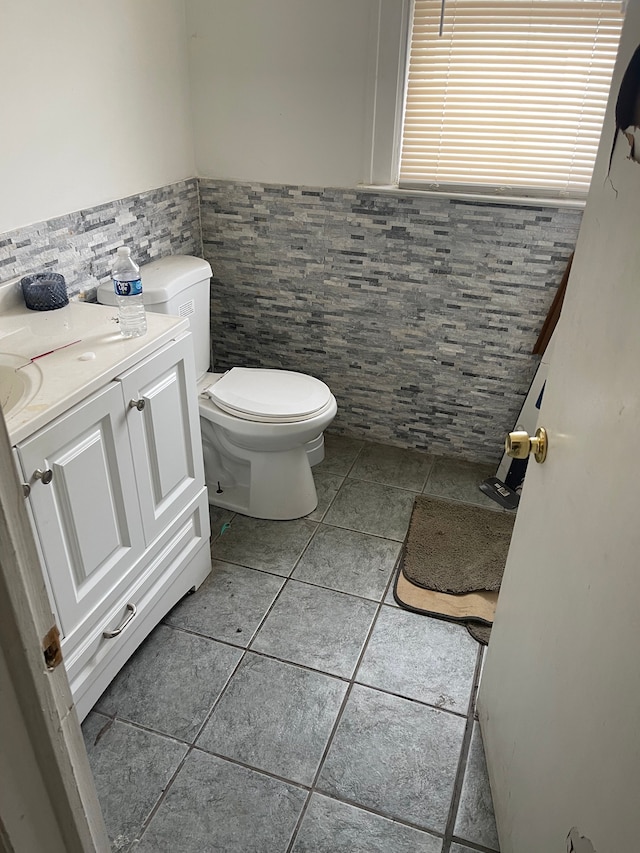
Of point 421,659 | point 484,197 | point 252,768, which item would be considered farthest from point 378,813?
point 484,197

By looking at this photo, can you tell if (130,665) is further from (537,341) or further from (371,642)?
(537,341)

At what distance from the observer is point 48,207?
1747mm

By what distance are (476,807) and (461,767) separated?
9 cm

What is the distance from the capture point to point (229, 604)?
6.19 feet

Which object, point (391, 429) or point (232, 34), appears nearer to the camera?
point (232, 34)

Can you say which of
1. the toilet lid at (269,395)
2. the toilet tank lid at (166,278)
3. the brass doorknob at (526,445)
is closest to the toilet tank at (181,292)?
the toilet tank lid at (166,278)

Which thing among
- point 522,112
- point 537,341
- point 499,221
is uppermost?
point 522,112

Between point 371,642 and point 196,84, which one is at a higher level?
point 196,84

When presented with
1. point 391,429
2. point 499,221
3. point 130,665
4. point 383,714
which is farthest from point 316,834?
point 499,221

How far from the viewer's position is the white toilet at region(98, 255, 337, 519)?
202 cm

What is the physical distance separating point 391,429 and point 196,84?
153 cm

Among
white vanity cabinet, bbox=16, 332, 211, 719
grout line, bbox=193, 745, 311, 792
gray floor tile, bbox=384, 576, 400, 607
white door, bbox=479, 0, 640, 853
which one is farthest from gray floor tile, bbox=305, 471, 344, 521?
white door, bbox=479, 0, 640, 853

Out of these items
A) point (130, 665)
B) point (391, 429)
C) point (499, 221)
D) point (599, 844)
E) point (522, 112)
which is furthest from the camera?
point (391, 429)

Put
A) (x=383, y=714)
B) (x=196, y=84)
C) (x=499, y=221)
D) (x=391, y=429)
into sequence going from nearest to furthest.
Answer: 1. (x=383, y=714)
2. (x=499, y=221)
3. (x=196, y=84)
4. (x=391, y=429)
